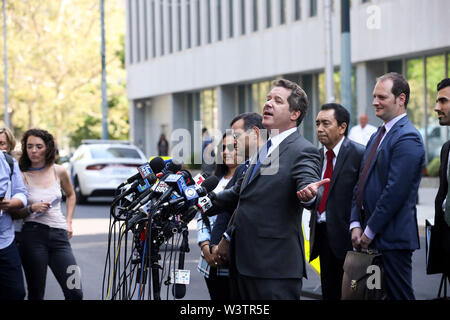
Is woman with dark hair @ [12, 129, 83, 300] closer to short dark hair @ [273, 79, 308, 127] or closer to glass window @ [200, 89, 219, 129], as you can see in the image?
short dark hair @ [273, 79, 308, 127]

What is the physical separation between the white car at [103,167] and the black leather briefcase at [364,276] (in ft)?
49.7

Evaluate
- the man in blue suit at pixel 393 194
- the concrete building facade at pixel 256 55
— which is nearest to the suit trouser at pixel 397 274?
the man in blue suit at pixel 393 194

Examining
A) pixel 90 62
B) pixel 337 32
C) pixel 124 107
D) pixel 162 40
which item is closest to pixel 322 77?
pixel 337 32

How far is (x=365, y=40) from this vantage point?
28453 mm

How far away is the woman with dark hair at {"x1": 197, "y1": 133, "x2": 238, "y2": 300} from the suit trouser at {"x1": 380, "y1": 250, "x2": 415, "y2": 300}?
109 cm

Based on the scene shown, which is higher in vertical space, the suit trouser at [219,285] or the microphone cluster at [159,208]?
the microphone cluster at [159,208]

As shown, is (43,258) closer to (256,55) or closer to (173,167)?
(173,167)

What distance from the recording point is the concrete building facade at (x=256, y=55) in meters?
26.8

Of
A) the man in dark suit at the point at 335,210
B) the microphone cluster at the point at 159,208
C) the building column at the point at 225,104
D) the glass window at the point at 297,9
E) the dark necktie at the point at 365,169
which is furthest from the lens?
the building column at the point at 225,104

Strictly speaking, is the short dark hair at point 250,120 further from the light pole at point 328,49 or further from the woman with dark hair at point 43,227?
the light pole at point 328,49

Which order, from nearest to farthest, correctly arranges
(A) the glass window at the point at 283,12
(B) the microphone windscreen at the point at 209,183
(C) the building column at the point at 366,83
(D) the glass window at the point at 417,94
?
(B) the microphone windscreen at the point at 209,183 < (D) the glass window at the point at 417,94 < (C) the building column at the point at 366,83 < (A) the glass window at the point at 283,12

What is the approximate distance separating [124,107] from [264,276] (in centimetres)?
5327

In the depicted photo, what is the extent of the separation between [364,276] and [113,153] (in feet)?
53.6
